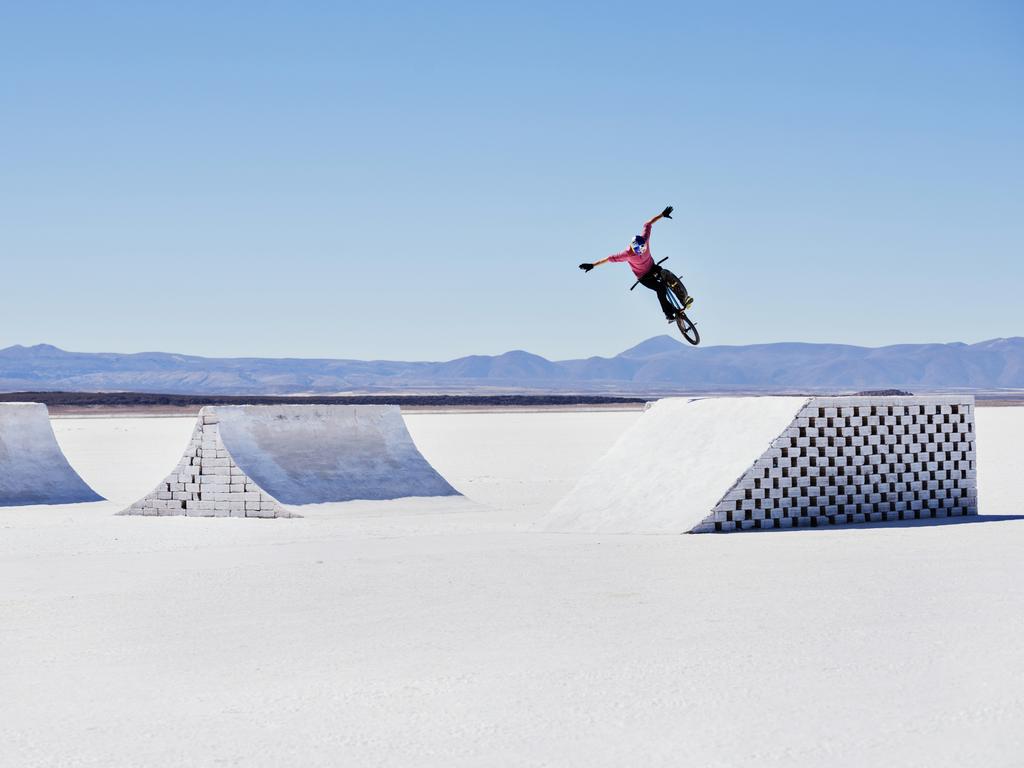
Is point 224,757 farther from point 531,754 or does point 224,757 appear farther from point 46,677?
point 46,677

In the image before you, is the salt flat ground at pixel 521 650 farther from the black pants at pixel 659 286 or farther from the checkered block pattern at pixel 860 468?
the black pants at pixel 659 286

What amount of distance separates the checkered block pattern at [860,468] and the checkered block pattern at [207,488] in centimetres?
646

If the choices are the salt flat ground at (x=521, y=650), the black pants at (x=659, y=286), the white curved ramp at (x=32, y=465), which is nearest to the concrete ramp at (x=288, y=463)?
the salt flat ground at (x=521, y=650)

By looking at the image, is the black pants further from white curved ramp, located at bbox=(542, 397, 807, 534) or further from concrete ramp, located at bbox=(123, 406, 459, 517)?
concrete ramp, located at bbox=(123, 406, 459, 517)

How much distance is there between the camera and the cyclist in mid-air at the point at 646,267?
15.0 metres

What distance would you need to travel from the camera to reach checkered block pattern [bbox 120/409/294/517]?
16875 millimetres

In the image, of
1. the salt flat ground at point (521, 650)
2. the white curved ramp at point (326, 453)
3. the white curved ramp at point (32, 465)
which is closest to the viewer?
the salt flat ground at point (521, 650)

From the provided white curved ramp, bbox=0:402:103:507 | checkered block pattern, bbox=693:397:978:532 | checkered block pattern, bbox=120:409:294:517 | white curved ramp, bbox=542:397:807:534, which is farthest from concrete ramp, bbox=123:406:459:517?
checkered block pattern, bbox=693:397:978:532

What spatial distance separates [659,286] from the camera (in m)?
15.6

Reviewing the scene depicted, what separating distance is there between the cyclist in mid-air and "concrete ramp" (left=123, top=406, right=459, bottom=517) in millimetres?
4742

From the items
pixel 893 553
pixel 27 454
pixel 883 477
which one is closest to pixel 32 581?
pixel 893 553

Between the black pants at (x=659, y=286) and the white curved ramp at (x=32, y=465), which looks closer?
the black pants at (x=659, y=286)

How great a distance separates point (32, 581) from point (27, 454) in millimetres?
11609

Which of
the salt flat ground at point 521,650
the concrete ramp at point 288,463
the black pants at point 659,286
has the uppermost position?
the black pants at point 659,286
